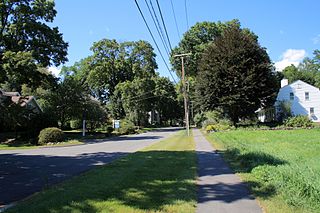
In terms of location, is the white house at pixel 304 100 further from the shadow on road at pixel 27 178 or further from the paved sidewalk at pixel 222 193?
the shadow on road at pixel 27 178

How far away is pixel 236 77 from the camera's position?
40.1 metres

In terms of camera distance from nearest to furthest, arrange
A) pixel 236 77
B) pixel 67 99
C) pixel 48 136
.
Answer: pixel 48 136
pixel 236 77
pixel 67 99

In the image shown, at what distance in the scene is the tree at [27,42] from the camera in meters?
30.4

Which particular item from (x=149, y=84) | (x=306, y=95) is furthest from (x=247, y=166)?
(x=149, y=84)

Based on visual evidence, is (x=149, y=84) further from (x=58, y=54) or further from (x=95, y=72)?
(x=58, y=54)

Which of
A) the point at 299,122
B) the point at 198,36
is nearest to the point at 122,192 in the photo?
the point at 299,122

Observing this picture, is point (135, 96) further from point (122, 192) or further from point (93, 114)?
point (122, 192)

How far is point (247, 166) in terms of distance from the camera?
1177 cm

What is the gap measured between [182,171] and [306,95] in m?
46.2

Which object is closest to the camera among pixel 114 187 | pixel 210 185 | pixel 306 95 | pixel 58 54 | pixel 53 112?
pixel 114 187

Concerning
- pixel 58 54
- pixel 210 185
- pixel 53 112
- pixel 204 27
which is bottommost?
pixel 210 185

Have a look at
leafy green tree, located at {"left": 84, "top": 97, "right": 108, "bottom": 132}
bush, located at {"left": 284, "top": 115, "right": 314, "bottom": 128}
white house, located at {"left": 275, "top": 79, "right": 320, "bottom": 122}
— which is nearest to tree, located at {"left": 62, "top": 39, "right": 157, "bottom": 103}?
leafy green tree, located at {"left": 84, "top": 97, "right": 108, "bottom": 132}

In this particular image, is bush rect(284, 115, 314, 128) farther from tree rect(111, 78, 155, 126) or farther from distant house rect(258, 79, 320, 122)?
tree rect(111, 78, 155, 126)

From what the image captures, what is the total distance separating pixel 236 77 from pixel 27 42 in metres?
22.5
